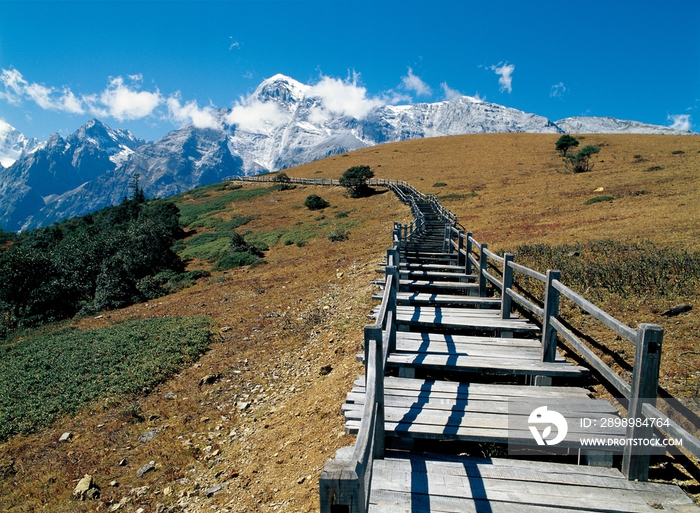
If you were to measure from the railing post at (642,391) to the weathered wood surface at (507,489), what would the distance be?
126mm

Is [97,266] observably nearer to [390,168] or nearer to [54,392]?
[54,392]

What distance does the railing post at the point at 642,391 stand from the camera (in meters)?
3.01

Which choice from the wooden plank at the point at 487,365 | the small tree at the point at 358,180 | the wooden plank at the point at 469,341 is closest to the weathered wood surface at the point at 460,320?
the wooden plank at the point at 469,341

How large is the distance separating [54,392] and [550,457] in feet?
33.3

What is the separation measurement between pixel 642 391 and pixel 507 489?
4.41 ft

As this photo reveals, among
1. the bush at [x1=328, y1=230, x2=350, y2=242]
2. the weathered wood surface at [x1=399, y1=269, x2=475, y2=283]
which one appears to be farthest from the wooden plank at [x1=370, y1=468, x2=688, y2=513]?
the bush at [x1=328, y1=230, x2=350, y2=242]

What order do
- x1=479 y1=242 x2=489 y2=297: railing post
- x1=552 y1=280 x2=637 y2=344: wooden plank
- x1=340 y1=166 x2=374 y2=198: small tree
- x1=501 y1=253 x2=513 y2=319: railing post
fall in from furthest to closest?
1. x1=340 y1=166 x2=374 y2=198: small tree
2. x1=479 y1=242 x2=489 y2=297: railing post
3. x1=501 y1=253 x2=513 y2=319: railing post
4. x1=552 y1=280 x2=637 y2=344: wooden plank

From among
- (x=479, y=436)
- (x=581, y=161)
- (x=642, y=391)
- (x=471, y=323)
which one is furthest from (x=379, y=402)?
(x=581, y=161)

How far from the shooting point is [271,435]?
234 inches

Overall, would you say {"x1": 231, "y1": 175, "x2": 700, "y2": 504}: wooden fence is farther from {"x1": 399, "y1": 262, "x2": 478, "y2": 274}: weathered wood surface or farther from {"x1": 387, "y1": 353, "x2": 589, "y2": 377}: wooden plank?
{"x1": 399, "y1": 262, "x2": 478, "y2": 274}: weathered wood surface

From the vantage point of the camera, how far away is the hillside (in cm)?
525

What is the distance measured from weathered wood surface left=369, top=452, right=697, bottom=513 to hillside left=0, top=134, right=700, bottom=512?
909 mm

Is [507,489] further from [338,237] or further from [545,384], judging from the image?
[338,237]

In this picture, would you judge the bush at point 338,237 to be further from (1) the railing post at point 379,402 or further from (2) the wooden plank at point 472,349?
(1) the railing post at point 379,402
